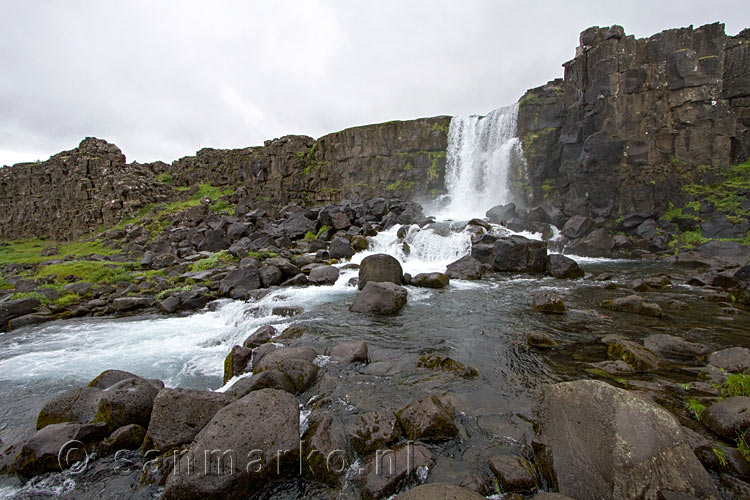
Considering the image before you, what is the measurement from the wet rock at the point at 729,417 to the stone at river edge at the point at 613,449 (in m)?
1.72

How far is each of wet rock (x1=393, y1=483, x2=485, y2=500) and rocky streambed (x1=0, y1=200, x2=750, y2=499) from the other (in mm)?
21

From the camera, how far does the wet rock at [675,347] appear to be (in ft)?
23.2

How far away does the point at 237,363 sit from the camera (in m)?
7.28

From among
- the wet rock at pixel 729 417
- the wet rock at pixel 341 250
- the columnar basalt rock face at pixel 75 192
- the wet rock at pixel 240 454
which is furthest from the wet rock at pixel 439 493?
the columnar basalt rock face at pixel 75 192

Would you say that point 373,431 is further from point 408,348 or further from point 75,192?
point 75,192

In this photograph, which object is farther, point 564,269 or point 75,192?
point 75,192

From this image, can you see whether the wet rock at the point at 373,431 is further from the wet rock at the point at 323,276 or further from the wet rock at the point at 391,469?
the wet rock at the point at 323,276

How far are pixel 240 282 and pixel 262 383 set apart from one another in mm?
10100

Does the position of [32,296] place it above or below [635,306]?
below

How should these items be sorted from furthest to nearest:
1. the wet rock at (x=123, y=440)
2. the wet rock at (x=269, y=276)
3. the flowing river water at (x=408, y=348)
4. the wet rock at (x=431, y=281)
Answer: the wet rock at (x=269, y=276), the wet rock at (x=431, y=281), the flowing river water at (x=408, y=348), the wet rock at (x=123, y=440)

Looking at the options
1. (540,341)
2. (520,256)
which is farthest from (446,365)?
(520,256)

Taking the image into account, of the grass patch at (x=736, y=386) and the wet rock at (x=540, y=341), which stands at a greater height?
the grass patch at (x=736, y=386)

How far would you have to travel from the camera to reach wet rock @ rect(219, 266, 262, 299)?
14550mm

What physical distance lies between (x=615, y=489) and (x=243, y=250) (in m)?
20.6
